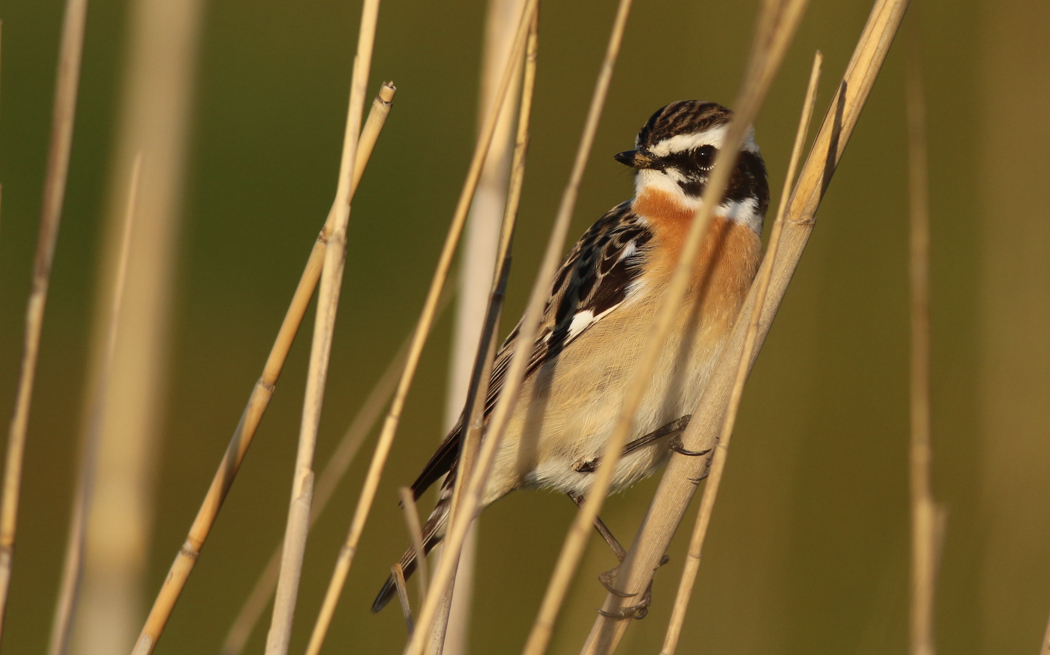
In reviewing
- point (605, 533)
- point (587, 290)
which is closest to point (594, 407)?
point (587, 290)

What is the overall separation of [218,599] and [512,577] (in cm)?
235

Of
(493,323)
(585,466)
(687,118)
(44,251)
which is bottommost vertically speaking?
(585,466)

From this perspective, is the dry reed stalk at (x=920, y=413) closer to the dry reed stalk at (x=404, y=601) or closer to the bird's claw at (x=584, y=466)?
the dry reed stalk at (x=404, y=601)

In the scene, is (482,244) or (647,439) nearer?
(482,244)

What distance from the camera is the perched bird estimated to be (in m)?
3.69

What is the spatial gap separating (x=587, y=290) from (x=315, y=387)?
207 centimetres

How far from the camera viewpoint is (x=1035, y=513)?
4.49 metres

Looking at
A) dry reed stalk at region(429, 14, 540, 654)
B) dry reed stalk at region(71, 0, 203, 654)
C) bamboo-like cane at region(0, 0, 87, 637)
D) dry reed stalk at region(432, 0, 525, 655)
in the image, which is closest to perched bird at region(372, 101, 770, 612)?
dry reed stalk at region(432, 0, 525, 655)

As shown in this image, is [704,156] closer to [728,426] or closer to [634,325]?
[634,325]

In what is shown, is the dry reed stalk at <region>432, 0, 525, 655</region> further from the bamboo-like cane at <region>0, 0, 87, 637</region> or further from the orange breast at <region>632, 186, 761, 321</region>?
the bamboo-like cane at <region>0, 0, 87, 637</region>

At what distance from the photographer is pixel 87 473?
6.75 feet

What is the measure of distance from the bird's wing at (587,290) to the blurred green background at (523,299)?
828mm

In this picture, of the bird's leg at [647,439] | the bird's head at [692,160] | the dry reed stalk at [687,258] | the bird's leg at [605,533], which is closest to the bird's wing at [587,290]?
the bird's head at [692,160]

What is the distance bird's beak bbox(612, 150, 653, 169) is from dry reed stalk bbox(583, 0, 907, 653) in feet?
5.25
